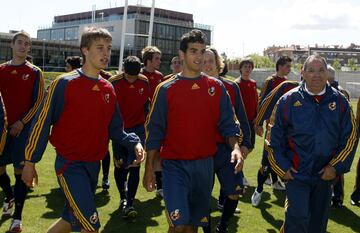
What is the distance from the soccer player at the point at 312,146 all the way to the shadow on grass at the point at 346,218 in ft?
7.97

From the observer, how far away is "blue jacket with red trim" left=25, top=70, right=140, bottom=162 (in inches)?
177

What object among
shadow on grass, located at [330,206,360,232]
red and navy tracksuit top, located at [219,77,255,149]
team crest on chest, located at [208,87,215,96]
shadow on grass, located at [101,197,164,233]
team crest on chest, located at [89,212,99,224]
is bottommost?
shadow on grass, located at [101,197,164,233]

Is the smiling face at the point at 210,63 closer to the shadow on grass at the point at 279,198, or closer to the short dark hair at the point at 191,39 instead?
the short dark hair at the point at 191,39

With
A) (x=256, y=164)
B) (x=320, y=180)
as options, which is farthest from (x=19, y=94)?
(x=256, y=164)

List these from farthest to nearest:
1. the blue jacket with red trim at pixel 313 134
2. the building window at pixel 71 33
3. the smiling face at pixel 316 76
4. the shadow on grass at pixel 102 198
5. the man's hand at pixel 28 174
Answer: the building window at pixel 71 33, the shadow on grass at pixel 102 198, the smiling face at pixel 316 76, the blue jacket with red trim at pixel 313 134, the man's hand at pixel 28 174

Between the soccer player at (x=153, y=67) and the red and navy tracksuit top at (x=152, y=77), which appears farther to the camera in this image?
the red and navy tracksuit top at (x=152, y=77)

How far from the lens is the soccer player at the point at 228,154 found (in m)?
5.98

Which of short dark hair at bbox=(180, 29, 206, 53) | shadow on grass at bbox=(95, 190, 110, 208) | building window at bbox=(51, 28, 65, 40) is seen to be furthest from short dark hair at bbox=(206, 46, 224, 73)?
building window at bbox=(51, 28, 65, 40)

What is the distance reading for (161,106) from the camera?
477 centimetres

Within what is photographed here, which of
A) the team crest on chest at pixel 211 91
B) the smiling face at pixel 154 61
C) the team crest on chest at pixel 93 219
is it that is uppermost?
the smiling face at pixel 154 61

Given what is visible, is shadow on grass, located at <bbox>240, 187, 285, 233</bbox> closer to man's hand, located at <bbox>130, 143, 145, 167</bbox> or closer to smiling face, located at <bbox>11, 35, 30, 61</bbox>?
man's hand, located at <bbox>130, 143, 145, 167</bbox>

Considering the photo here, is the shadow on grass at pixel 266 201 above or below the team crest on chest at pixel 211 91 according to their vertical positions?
below

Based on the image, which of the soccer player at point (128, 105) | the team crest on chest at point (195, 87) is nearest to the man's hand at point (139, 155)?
the team crest on chest at point (195, 87)

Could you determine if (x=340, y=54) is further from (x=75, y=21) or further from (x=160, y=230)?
(x=160, y=230)
